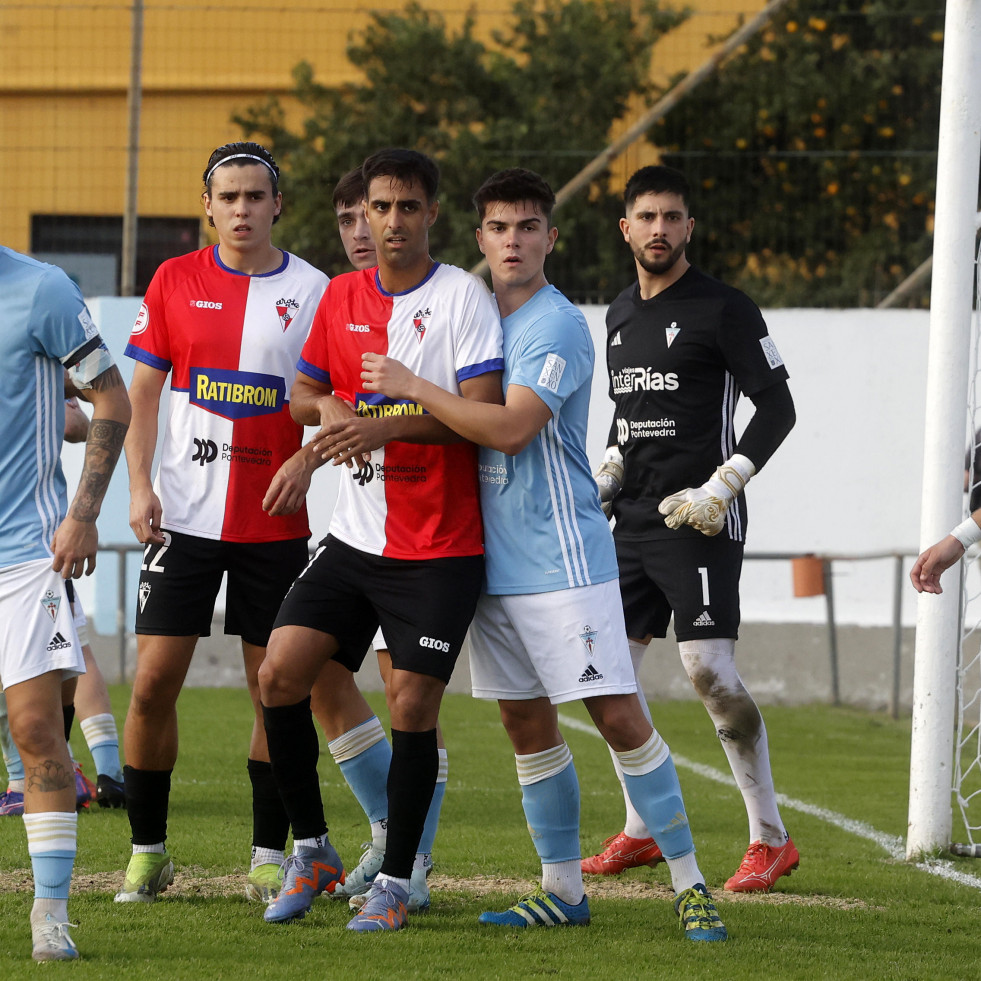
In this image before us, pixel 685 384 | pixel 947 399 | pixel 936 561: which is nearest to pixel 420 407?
pixel 685 384

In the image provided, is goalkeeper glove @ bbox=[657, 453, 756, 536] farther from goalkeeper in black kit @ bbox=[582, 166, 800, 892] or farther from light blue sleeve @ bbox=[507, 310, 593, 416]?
light blue sleeve @ bbox=[507, 310, 593, 416]

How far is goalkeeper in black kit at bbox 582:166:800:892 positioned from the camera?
5133 millimetres

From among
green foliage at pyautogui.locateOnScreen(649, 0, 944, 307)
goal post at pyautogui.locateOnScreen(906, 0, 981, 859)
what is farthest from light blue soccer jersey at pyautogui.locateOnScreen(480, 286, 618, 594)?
green foliage at pyautogui.locateOnScreen(649, 0, 944, 307)

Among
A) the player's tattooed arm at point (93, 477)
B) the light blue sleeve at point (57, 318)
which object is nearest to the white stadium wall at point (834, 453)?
the player's tattooed arm at point (93, 477)

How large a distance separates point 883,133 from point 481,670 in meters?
9.36

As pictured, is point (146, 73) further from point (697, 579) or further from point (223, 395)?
point (697, 579)

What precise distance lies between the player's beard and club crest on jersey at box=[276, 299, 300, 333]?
1303 mm

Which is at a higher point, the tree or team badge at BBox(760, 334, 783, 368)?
the tree

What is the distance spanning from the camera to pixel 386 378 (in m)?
4.06

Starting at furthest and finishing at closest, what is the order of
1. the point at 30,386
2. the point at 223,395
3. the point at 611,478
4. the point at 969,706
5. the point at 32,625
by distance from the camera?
the point at 969,706 → the point at 611,478 → the point at 223,395 → the point at 30,386 → the point at 32,625

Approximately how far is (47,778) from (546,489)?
1.60m

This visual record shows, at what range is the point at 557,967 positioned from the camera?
3945mm

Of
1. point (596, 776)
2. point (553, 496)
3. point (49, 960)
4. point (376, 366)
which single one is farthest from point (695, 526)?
point (596, 776)

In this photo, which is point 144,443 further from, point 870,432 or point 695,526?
point 870,432
